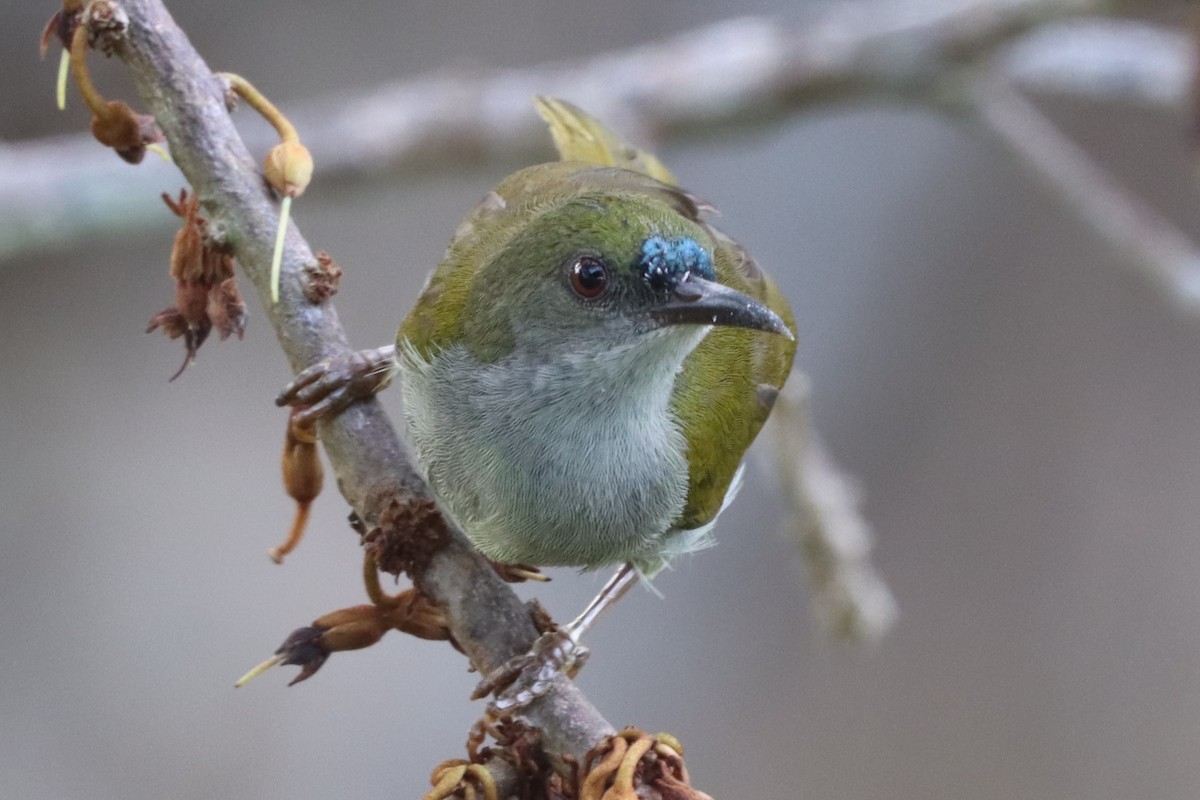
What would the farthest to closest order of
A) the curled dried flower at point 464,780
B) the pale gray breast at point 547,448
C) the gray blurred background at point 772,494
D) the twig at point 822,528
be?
the gray blurred background at point 772,494, the twig at point 822,528, the pale gray breast at point 547,448, the curled dried flower at point 464,780

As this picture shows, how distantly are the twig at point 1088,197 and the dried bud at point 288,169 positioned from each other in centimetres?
327

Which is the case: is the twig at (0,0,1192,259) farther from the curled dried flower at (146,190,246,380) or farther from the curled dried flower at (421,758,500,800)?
the curled dried flower at (421,758,500,800)

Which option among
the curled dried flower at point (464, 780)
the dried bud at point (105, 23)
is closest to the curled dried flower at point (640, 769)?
the curled dried flower at point (464, 780)

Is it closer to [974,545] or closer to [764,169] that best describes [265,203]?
[764,169]

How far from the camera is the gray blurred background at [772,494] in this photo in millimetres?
6617

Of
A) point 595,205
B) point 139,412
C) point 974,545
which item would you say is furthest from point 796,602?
point 595,205

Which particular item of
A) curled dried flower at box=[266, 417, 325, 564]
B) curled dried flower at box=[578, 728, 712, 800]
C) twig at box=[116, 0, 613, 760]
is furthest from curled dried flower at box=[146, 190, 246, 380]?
curled dried flower at box=[578, 728, 712, 800]

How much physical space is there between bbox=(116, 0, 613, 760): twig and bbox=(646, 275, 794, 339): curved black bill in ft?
1.95

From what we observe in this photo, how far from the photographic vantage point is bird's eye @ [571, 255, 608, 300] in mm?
2311

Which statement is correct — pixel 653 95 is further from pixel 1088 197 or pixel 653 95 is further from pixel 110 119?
pixel 110 119

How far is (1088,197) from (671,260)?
2798 millimetres

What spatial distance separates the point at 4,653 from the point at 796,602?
4212mm

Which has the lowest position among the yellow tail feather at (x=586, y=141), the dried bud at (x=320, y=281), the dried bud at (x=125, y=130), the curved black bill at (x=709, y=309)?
the dried bud at (x=125, y=130)

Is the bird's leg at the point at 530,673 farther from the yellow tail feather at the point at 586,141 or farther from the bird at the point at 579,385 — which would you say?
the yellow tail feather at the point at 586,141
